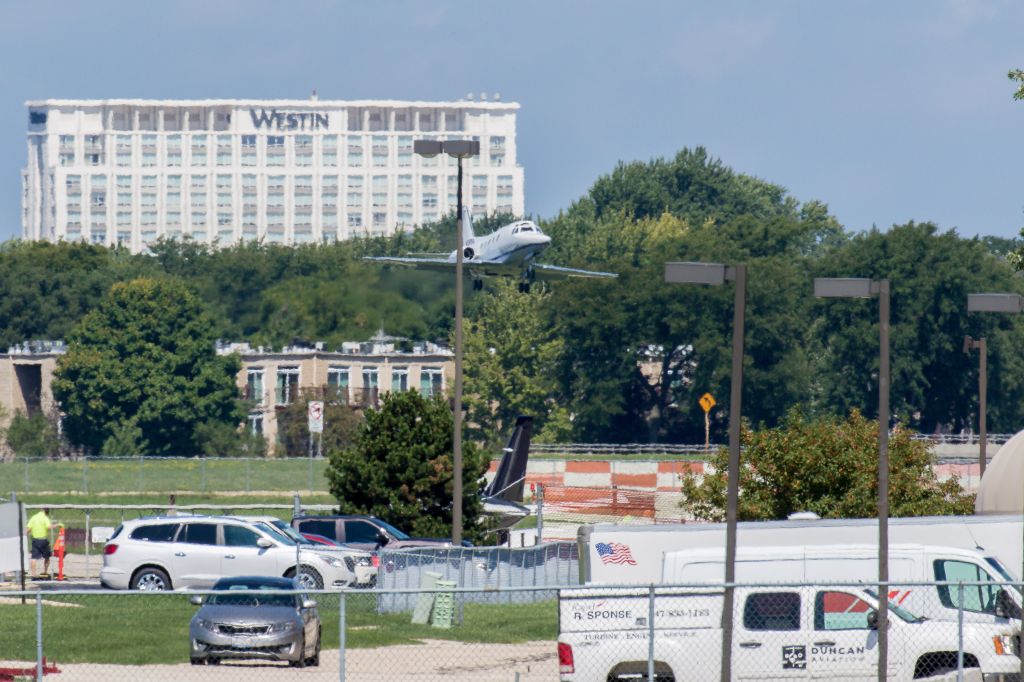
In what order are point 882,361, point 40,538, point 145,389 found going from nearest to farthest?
point 882,361, point 40,538, point 145,389

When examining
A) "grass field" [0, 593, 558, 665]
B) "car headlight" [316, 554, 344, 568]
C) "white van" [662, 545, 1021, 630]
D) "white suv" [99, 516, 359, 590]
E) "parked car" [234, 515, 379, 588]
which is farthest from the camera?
"parked car" [234, 515, 379, 588]

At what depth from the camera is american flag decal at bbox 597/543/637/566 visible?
94.8ft

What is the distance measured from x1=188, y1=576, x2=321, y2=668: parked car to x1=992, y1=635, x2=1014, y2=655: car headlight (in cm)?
897

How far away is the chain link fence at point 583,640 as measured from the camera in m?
21.9

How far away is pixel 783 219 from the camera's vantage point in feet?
415

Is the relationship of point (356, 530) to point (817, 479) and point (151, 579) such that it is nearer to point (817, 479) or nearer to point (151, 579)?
point (151, 579)

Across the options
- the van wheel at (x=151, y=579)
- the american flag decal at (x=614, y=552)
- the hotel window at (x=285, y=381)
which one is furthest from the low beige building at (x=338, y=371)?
the american flag decal at (x=614, y=552)

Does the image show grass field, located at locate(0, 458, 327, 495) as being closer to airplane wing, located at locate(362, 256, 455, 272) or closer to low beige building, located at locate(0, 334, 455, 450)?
airplane wing, located at locate(362, 256, 455, 272)

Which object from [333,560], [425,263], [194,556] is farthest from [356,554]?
[425,263]

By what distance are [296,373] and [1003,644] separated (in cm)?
9388

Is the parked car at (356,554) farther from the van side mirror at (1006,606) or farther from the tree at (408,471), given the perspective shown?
the van side mirror at (1006,606)

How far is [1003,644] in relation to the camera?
2219 cm

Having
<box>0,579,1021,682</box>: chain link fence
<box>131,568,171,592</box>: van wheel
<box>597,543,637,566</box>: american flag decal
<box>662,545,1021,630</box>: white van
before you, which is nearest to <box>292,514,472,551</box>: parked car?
<box>131,568,171,592</box>: van wheel

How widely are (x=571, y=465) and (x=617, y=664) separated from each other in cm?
4935
